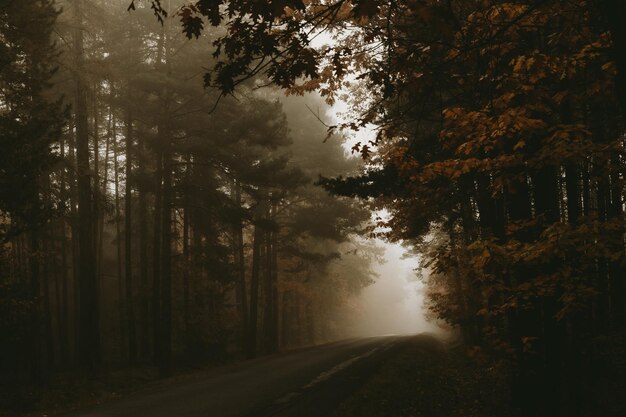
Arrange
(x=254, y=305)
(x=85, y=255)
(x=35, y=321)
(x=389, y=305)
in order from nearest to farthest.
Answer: (x=35, y=321)
(x=85, y=255)
(x=254, y=305)
(x=389, y=305)

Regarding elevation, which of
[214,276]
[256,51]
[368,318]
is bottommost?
[368,318]

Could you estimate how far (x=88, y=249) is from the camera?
17406 millimetres

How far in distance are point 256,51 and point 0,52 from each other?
34.3 ft

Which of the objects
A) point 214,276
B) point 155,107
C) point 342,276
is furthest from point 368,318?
point 155,107

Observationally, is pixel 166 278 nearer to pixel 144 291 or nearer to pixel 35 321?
pixel 35 321

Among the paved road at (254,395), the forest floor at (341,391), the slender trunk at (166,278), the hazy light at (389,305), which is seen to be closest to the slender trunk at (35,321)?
the forest floor at (341,391)

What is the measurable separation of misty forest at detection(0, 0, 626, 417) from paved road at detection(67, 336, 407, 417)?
0.10 m

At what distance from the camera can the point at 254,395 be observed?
10.8m

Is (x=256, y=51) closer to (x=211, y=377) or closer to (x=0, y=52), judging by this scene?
(x=0, y=52)

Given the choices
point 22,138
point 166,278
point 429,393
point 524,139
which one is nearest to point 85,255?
point 166,278

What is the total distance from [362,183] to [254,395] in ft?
19.5

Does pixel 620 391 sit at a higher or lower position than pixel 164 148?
lower

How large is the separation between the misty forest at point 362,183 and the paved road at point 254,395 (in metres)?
0.10

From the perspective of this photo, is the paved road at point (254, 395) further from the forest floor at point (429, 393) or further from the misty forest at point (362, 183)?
the forest floor at point (429, 393)
